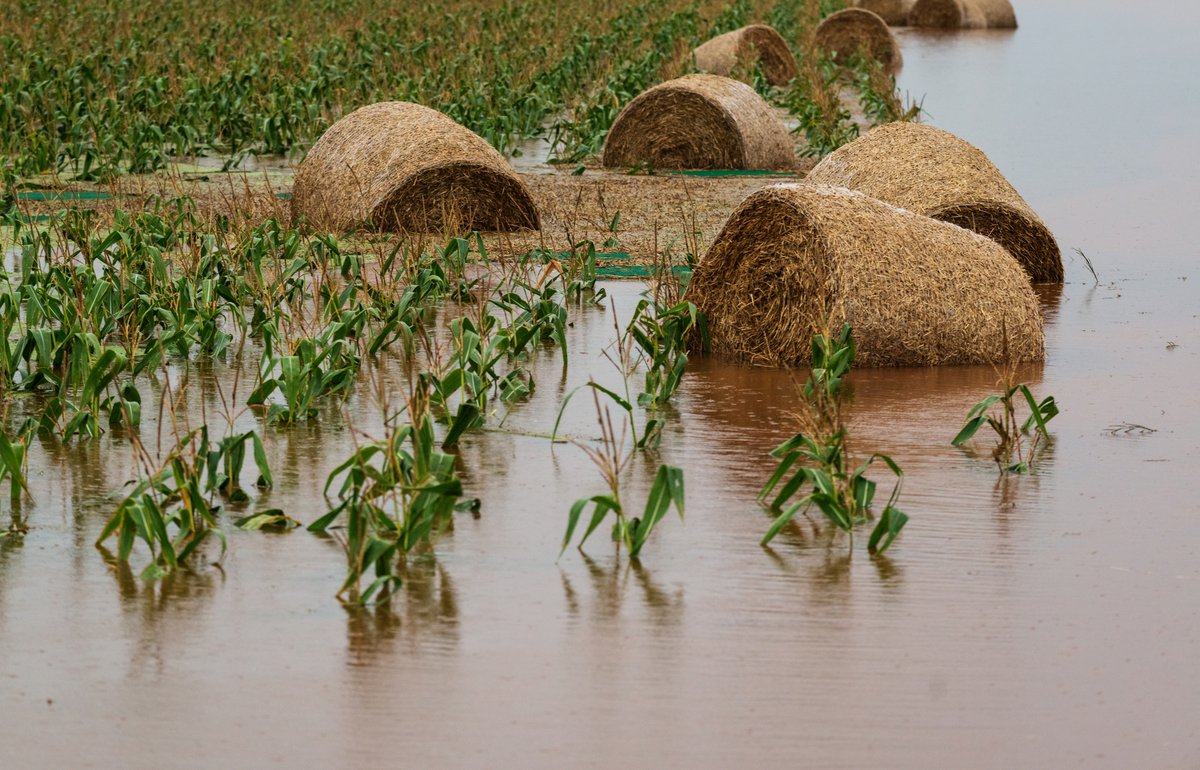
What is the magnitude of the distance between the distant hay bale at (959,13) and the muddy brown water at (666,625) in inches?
1235

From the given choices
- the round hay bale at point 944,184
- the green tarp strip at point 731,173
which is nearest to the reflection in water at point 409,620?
the round hay bale at point 944,184

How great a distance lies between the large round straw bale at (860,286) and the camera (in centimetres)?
905

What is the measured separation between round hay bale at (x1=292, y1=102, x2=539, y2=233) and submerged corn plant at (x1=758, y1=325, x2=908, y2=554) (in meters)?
5.95

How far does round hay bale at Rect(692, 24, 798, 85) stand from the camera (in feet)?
82.2

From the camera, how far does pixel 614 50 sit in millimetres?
27312

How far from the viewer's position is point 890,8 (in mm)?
39875

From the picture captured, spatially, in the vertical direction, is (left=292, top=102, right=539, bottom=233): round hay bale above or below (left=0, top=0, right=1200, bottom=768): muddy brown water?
above

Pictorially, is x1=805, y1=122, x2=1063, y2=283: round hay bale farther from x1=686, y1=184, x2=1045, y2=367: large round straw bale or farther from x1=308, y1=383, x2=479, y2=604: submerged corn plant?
x1=308, y1=383, x2=479, y2=604: submerged corn plant

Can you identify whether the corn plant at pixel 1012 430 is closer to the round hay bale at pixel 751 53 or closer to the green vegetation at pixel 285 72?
the green vegetation at pixel 285 72

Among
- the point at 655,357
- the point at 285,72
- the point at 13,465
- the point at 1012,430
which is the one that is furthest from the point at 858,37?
the point at 13,465

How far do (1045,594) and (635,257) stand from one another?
6.75 m

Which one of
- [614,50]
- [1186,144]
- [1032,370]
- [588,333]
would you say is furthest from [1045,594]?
[614,50]

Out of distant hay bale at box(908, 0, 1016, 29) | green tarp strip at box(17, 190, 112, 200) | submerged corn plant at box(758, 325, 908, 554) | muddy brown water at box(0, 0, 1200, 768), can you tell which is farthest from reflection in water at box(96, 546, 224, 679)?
distant hay bale at box(908, 0, 1016, 29)

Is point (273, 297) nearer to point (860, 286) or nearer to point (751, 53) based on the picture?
point (860, 286)
